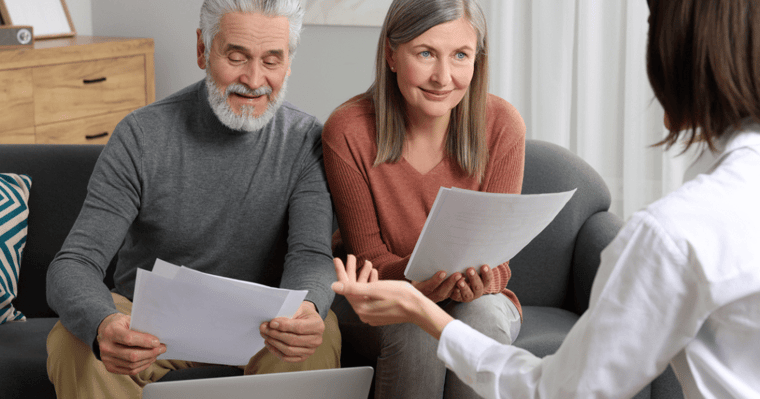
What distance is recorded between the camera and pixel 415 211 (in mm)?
1557

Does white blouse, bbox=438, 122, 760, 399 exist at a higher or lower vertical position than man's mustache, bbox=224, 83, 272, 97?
lower

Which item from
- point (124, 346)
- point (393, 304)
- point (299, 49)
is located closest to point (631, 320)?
point (393, 304)

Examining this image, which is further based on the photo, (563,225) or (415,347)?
(563,225)

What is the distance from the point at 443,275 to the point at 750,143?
2.18ft

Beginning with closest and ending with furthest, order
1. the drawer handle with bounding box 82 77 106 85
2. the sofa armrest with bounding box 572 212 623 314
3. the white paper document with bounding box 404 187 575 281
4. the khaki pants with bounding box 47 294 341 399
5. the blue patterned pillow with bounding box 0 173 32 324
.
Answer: the white paper document with bounding box 404 187 575 281, the khaki pants with bounding box 47 294 341 399, the blue patterned pillow with bounding box 0 173 32 324, the sofa armrest with bounding box 572 212 623 314, the drawer handle with bounding box 82 77 106 85

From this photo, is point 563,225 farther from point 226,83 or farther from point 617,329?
point 617,329

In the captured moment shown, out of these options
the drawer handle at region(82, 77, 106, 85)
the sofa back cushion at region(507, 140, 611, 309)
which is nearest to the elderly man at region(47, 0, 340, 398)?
the sofa back cushion at region(507, 140, 611, 309)

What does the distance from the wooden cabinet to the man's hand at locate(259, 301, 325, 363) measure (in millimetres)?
2202

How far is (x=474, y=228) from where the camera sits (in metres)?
1.18

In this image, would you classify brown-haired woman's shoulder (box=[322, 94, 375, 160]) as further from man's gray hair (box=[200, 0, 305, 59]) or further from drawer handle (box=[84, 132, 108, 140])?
drawer handle (box=[84, 132, 108, 140])

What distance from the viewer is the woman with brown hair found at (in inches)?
26.2

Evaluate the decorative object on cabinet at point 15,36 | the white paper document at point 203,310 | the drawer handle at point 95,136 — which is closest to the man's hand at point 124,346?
the white paper document at point 203,310

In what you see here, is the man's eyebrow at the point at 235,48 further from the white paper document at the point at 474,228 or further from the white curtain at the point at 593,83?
the white curtain at the point at 593,83

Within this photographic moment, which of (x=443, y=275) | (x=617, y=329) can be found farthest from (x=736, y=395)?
(x=443, y=275)
